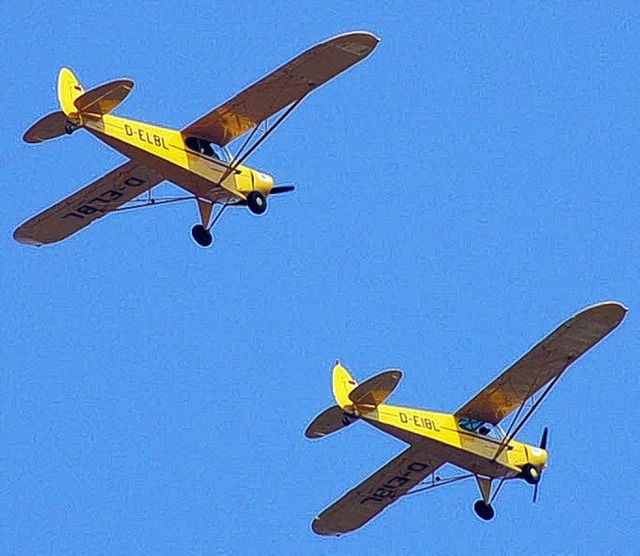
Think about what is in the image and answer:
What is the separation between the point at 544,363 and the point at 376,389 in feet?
12.9

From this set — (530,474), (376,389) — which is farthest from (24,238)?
(530,474)

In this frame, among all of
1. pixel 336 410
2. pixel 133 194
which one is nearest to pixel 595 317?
Answer: pixel 336 410

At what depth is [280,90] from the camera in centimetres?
3953

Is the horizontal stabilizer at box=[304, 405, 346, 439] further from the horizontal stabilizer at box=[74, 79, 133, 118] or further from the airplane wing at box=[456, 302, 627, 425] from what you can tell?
the horizontal stabilizer at box=[74, 79, 133, 118]

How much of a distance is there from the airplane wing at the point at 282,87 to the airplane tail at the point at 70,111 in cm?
237

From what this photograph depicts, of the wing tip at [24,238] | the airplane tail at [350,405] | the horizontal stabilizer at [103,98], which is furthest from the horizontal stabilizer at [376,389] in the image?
the wing tip at [24,238]

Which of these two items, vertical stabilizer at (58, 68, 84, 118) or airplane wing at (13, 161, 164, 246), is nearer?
vertical stabilizer at (58, 68, 84, 118)

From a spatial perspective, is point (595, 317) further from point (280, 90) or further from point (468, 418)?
point (280, 90)

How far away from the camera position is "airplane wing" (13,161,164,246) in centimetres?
4075

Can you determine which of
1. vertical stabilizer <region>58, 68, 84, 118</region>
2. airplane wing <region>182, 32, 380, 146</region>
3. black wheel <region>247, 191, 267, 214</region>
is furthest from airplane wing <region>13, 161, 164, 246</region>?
vertical stabilizer <region>58, 68, 84, 118</region>

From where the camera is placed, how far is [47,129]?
3759 cm

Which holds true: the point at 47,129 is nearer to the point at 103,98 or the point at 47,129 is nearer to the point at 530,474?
the point at 103,98

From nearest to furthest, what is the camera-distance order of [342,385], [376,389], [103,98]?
[103,98], [376,389], [342,385]

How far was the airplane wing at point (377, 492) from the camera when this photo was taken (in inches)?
1684
